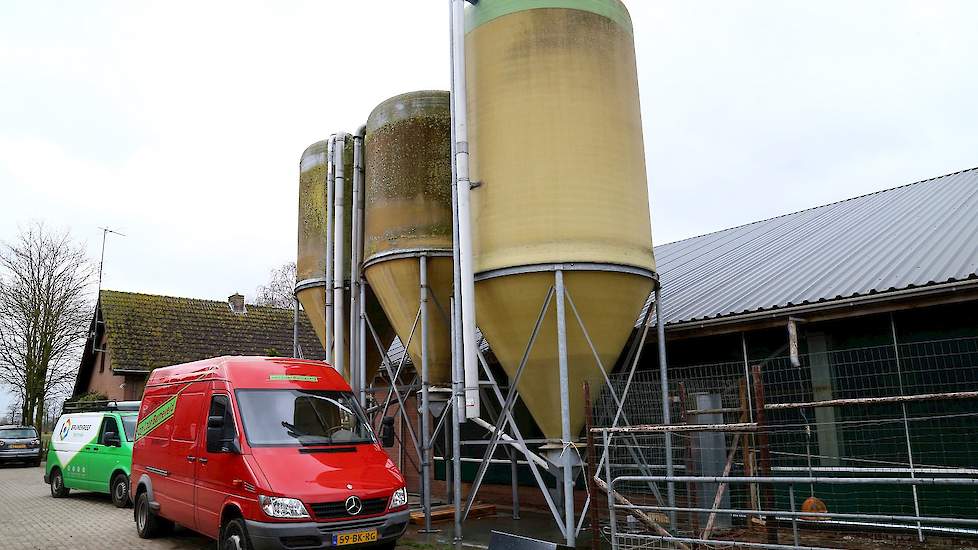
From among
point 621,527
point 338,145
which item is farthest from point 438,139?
point 621,527

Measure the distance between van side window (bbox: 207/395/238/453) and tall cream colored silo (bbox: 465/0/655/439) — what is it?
133 inches

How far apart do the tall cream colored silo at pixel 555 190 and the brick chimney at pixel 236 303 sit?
73.4ft

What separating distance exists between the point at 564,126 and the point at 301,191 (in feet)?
23.1

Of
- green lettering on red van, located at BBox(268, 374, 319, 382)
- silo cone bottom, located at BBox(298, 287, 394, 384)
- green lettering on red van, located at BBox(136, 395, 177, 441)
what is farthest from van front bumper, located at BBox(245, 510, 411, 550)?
silo cone bottom, located at BBox(298, 287, 394, 384)

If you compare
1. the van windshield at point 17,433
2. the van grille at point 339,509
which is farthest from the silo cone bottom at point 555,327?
the van windshield at point 17,433

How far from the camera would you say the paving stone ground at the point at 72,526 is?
33.3 feet

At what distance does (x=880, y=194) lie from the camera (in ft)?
50.1

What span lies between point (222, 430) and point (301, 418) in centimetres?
88

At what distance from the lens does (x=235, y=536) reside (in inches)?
306

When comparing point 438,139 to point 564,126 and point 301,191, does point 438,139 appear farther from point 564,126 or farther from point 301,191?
point 301,191

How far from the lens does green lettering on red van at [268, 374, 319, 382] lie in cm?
887

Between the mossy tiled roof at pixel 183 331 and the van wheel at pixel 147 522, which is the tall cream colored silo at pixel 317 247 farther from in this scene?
the mossy tiled roof at pixel 183 331

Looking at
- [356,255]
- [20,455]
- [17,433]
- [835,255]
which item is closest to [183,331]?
[17,433]

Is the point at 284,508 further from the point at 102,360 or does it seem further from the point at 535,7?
the point at 102,360
